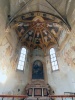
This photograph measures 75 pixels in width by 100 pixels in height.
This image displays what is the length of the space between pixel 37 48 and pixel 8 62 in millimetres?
6174

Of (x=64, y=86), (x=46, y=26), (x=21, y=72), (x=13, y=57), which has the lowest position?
(x=64, y=86)

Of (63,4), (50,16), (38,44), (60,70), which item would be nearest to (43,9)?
(50,16)

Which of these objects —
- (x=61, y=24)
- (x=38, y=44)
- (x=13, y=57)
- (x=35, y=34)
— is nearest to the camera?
(x=61, y=24)

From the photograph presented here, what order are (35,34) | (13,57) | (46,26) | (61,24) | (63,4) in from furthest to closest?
(35,34), (46,26), (13,57), (61,24), (63,4)

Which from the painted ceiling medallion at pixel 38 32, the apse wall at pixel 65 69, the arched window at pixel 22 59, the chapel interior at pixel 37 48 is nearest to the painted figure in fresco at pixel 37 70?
the chapel interior at pixel 37 48

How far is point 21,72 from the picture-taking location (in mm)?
15578

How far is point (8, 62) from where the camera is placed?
516 inches

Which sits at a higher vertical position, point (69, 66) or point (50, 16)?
point (50, 16)

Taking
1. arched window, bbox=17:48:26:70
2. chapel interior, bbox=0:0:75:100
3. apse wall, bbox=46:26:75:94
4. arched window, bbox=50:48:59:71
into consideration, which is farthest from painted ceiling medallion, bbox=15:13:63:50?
apse wall, bbox=46:26:75:94

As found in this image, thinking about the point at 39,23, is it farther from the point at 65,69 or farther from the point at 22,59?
the point at 65,69

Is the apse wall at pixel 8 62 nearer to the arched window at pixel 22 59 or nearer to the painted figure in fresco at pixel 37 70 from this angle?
the arched window at pixel 22 59

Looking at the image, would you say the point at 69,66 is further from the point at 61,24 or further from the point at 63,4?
the point at 63,4

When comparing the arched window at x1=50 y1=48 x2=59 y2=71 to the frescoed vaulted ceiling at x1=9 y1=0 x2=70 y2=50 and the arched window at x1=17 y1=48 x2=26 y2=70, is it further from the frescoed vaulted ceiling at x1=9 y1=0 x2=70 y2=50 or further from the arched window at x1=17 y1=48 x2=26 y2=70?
the arched window at x1=17 y1=48 x2=26 y2=70

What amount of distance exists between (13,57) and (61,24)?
638 cm
